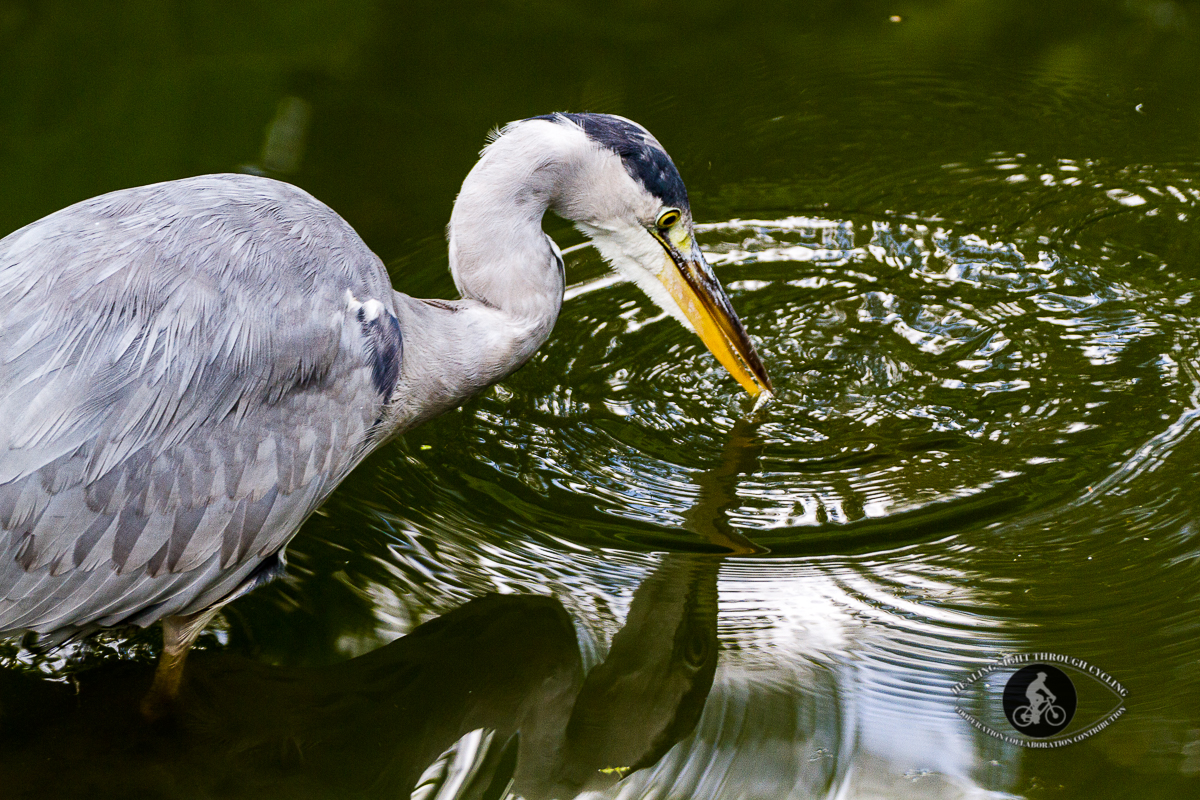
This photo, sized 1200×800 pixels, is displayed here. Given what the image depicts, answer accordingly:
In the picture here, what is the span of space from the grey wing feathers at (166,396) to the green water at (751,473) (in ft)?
1.47

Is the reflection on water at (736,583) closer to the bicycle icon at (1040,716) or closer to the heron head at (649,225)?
the bicycle icon at (1040,716)

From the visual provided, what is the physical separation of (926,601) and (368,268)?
181 cm

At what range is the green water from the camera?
2986mm

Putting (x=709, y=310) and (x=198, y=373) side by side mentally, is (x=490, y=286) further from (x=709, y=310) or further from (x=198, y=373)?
(x=198, y=373)

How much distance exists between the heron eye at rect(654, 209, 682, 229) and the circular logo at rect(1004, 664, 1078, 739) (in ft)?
5.58

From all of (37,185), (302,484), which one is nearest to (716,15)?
(37,185)

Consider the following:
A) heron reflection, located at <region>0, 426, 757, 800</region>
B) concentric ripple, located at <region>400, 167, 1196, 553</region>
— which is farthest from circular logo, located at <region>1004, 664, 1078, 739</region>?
heron reflection, located at <region>0, 426, 757, 800</region>

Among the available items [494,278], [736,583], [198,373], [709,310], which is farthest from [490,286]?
[736,583]

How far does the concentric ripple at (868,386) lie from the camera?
3.58m

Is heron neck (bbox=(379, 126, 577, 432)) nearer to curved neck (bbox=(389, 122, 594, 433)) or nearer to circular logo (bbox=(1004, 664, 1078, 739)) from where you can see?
curved neck (bbox=(389, 122, 594, 433))

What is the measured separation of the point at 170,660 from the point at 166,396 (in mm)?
740

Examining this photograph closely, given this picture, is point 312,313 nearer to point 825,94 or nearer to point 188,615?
point 188,615

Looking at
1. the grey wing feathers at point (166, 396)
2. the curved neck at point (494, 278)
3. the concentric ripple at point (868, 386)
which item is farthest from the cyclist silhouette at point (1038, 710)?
the grey wing feathers at point (166, 396)

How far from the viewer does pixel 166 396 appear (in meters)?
2.88
